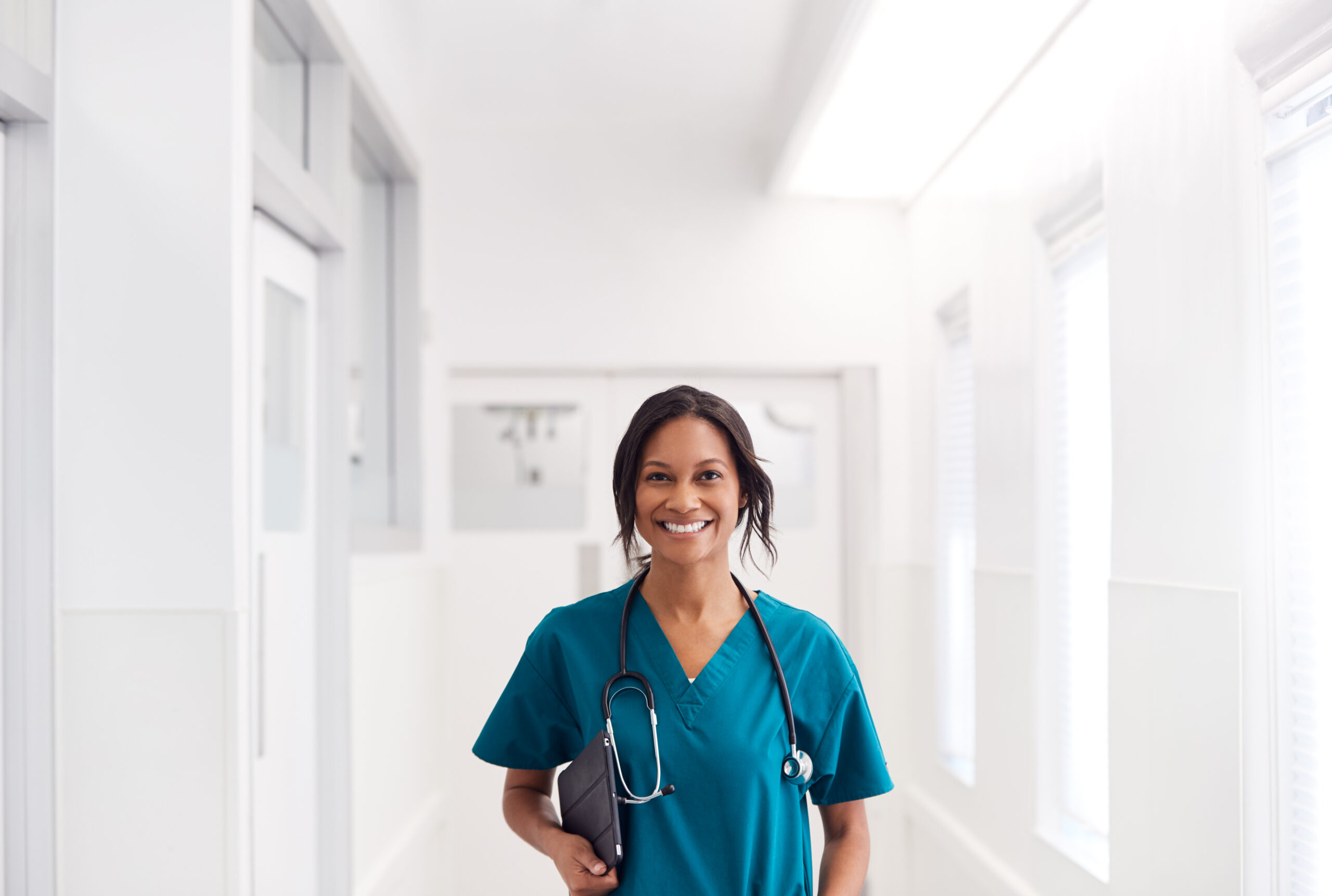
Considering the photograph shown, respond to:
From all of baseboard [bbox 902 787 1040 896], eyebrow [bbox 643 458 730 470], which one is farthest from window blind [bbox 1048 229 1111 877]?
eyebrow [bbox 643 458 730 470]

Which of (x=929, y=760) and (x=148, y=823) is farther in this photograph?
(x=929, y=760)

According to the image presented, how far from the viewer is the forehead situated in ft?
4.10

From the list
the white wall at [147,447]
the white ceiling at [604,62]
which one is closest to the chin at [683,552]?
the white wall at [147,447]

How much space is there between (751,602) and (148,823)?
1.05m

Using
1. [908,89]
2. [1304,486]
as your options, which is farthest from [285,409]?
[1304,486]

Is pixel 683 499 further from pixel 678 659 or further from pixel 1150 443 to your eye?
pixel 1150 443

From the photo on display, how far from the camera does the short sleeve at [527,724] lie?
135 centimetres

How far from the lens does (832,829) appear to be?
1350 mm

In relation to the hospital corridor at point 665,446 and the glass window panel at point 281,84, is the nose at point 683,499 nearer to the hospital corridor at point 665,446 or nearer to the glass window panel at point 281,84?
the hospital corridor at point 665,446

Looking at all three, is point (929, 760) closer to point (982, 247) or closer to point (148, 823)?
point (982, 247)

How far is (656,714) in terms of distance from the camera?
125 centimetres

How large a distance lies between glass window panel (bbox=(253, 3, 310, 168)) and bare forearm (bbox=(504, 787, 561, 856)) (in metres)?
1.46

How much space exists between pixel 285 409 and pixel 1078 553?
1.78 m

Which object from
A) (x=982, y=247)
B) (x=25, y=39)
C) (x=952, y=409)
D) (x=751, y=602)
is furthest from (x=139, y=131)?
(x=952, y=409)
